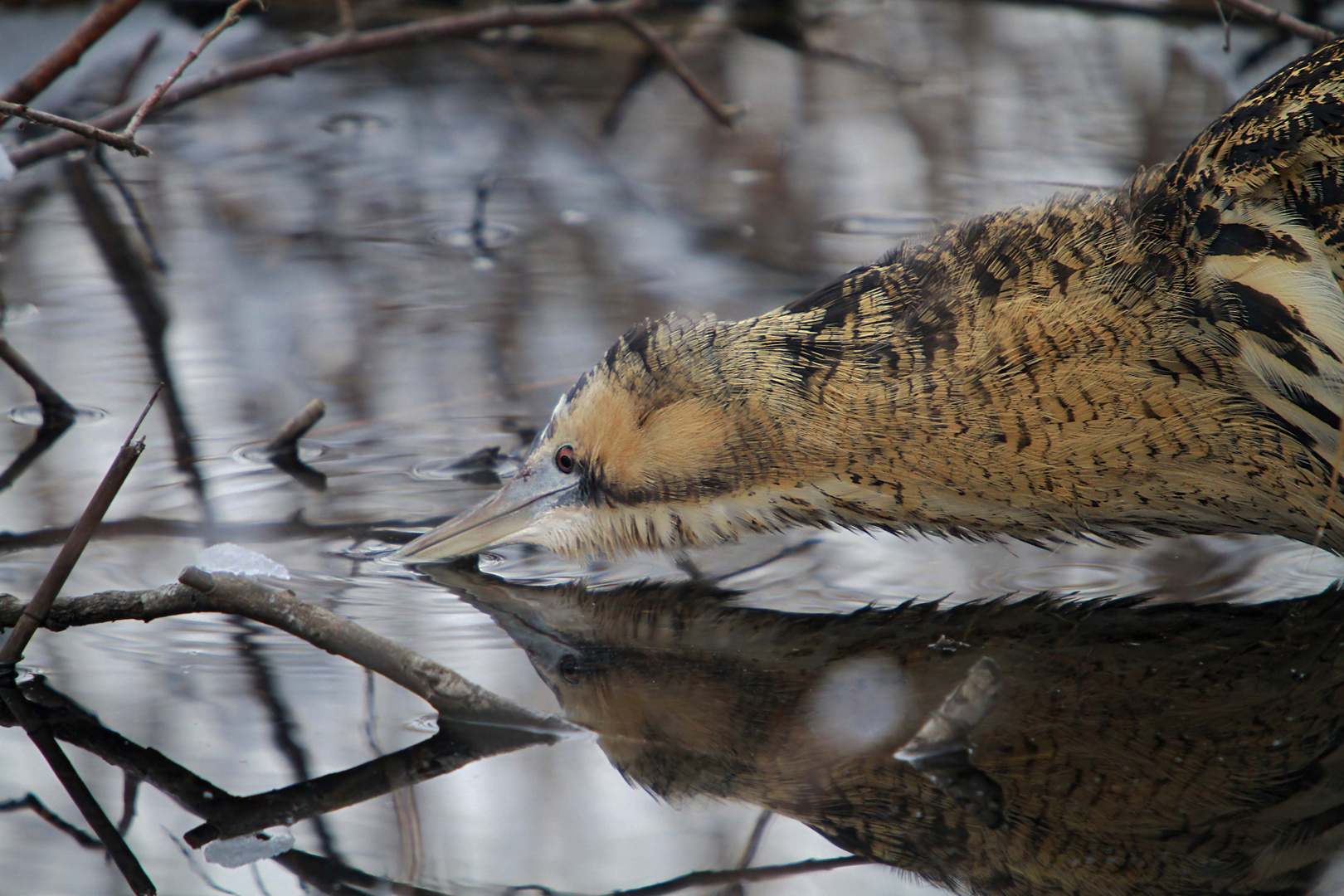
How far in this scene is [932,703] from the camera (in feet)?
6.38

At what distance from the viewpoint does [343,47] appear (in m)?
3.57

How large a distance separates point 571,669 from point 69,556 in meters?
0.71

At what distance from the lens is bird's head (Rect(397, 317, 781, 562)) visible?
2.34 metres

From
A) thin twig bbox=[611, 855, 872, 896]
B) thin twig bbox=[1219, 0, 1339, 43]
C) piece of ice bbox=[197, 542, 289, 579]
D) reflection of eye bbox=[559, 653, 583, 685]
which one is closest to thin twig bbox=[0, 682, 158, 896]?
piece of ice bbox=[197, 542, 289, 579]

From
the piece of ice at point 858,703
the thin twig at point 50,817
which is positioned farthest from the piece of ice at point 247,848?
the piece of ice at point 858,703

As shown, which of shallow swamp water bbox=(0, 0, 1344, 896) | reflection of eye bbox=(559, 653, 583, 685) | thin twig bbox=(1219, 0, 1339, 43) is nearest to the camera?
shallow swamp water bbox=(0, 0, 1344, 896)

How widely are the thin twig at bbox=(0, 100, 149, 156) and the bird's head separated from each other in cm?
82

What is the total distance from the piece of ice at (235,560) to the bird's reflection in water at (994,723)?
331 millimetres

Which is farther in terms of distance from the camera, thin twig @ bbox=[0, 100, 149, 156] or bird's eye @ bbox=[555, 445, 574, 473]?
bird's eye @ bbox=[555, 445, 574, 473]

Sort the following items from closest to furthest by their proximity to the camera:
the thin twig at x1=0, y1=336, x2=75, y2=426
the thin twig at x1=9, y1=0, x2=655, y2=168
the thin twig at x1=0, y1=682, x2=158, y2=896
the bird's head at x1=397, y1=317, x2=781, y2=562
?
the thin twig at x1=0, y1=682, x2=158, y2=896 → the bird's head at x1=397, y1=317, x2=781, y2=562 → the thin twig at x1=0, y1=336, x2=75, y2=426 → the thin twig at x1=9, y1=0, x2=655, y2=168

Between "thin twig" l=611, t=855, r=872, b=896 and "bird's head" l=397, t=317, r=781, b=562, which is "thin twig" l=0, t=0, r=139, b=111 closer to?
"bird's head" l=397, t=317, r=781, b=562

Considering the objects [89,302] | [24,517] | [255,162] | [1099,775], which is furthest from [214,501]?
[255,162]

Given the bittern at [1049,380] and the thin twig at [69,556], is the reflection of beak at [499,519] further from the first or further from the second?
the thin twig at [69,556]

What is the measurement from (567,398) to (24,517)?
99cm
